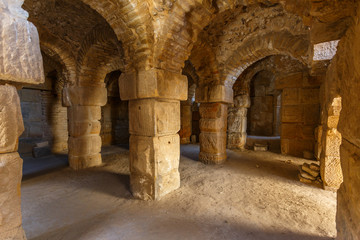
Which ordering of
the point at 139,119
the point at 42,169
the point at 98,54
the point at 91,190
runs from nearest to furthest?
the point at 139,119 < the point at 91,190 < the point at 98,54 < the point at 42,169

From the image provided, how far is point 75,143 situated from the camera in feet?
15.1

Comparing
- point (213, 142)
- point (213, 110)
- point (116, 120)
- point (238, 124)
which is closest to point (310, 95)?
point (238, 124)

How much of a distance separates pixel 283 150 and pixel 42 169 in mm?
7527

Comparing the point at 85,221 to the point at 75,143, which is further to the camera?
the point at 75,143

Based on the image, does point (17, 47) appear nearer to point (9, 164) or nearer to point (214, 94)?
point (9, 164)

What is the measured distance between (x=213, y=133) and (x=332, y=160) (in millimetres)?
2552

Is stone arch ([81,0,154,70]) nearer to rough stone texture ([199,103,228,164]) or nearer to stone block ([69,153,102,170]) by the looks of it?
rough stone texture ([199,103,228,164])

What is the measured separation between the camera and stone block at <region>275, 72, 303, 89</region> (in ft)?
18.8

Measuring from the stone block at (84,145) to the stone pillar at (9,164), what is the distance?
11.7 ft

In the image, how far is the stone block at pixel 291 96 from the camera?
5790mm

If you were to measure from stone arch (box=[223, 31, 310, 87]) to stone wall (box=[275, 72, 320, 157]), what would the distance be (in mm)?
1876

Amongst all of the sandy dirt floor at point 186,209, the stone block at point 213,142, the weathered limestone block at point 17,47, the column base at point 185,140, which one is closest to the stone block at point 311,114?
the sandy dirt floor at point 186,209

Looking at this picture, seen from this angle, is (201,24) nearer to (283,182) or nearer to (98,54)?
(98,54)

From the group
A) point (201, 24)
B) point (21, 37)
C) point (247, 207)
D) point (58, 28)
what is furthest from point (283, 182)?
point (58, 28)
